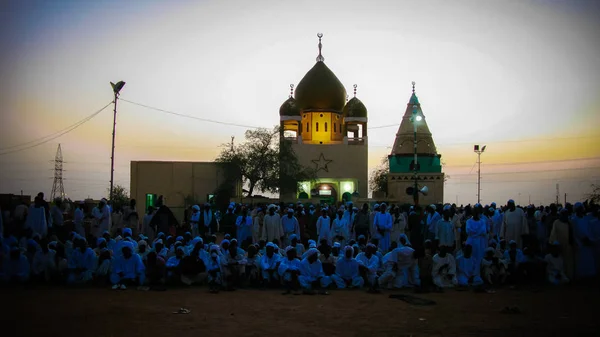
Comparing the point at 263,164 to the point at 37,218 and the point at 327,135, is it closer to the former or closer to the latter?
the point at 327,135

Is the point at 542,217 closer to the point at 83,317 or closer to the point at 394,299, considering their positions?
the point at 394,299

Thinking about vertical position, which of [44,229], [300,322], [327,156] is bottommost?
[300,322]

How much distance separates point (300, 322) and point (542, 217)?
349 inches

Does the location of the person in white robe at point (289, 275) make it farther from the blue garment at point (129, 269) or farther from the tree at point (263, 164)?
the tree at point (263, 164)

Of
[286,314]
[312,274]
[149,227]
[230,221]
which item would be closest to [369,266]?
[312,274]

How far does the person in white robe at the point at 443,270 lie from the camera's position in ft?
38.9

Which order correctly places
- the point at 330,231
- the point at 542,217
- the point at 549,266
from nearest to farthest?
the point at 549,266 < the point at 542,217 < the point at 330,231

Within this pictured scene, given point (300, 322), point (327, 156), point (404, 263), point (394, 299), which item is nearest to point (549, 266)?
point (404, 263)

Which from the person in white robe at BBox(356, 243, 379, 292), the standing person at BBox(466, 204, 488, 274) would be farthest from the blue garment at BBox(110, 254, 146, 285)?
the standing person at BBox(466, 204, 488, 274)

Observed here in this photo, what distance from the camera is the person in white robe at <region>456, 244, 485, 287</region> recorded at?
1211 centimetres

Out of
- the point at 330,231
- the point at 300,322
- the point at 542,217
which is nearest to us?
the point at 300,322

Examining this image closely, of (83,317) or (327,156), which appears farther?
(327,156)

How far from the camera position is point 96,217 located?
15805 millimetres

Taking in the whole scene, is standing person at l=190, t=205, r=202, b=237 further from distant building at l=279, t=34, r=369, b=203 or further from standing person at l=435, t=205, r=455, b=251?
distant building at l=279, t=34, r=369, b=203
